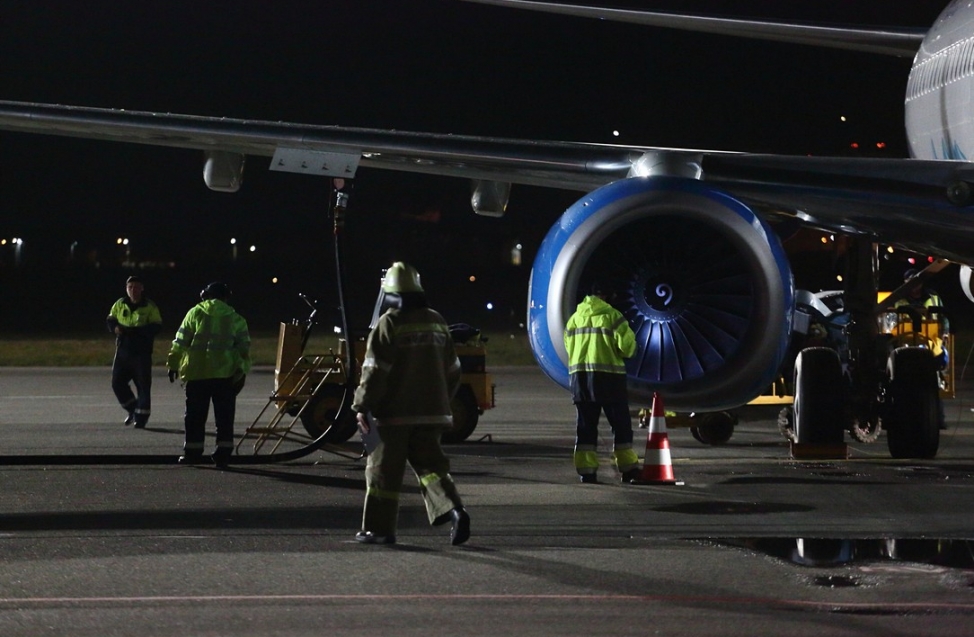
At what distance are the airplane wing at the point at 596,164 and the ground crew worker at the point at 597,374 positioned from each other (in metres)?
1.20

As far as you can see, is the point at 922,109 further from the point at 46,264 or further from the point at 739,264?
the point at 46,264

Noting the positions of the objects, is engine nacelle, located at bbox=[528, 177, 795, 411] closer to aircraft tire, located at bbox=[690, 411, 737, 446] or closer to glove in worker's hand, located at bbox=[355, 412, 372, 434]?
glove in worker's hand, located at bbox=[355, 412, 372, 434]

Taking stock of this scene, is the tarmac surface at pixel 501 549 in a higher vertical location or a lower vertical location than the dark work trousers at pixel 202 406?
lower

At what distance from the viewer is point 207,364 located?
12.6 meters

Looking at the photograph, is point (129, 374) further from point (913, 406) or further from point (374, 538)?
point (374, 538)

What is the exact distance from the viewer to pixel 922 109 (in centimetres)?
1389

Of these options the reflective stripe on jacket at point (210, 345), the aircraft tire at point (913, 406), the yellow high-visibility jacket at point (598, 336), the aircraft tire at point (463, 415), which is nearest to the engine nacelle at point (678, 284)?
the yellow high-visibility jacket at point (598, 336)

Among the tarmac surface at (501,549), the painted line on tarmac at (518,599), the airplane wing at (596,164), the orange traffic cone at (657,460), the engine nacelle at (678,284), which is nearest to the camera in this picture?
the tarmac surface at (501,549)

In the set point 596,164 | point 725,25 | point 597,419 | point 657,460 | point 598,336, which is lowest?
point 657,460

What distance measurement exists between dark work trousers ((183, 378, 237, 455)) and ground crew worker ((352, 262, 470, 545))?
432cm

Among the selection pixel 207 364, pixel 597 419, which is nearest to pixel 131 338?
pixel 207 364

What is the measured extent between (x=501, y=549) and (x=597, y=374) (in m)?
3.16

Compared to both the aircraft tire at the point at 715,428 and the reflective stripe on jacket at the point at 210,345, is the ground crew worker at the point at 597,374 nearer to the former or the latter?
the reflective stripe on jacket at the point at 210,345

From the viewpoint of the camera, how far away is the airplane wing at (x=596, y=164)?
1019 cm
